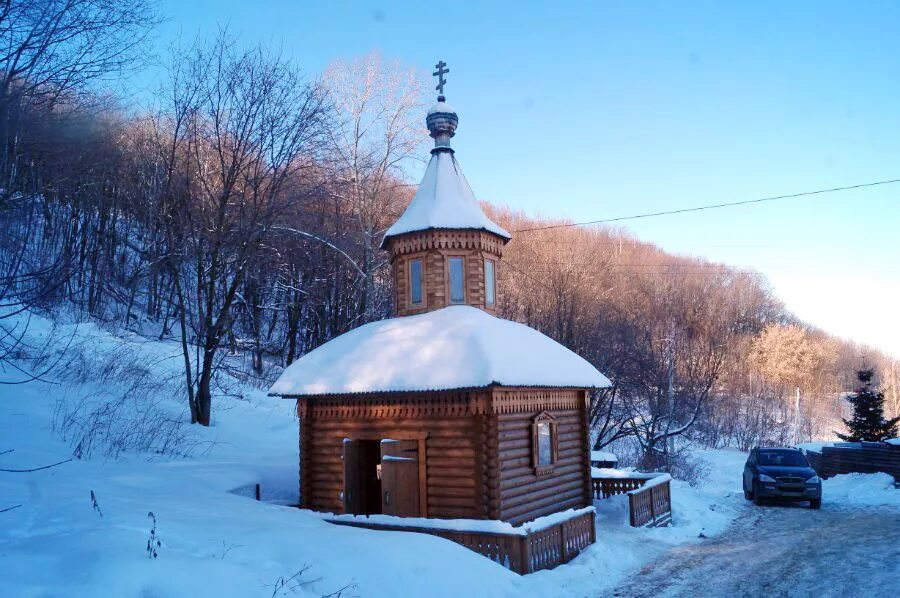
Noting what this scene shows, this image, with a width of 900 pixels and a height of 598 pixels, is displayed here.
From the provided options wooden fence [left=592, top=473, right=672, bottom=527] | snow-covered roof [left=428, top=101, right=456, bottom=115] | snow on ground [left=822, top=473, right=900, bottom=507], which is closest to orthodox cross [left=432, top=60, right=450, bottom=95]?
snow-covered roof [left=428, top=101, right=456, bottom=115]

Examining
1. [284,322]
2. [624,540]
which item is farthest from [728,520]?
[284,322]

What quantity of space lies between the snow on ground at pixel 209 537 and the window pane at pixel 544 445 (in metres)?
2.17

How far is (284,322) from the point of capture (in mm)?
37250

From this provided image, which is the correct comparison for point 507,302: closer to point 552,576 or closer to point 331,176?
point 331,176

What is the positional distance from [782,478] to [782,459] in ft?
3.92

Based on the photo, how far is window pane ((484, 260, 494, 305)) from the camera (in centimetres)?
1719

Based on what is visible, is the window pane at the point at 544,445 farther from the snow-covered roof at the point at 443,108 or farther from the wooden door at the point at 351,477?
the snow-covered roof at the point at 443,108

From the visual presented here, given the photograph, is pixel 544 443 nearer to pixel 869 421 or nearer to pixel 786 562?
pixel 786 562

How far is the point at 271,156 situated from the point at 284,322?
15473mm

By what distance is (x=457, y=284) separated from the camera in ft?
55.1

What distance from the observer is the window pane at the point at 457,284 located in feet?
55.0

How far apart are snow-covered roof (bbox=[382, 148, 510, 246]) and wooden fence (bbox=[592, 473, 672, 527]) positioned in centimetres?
805

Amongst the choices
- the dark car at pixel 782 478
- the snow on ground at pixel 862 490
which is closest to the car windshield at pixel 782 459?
the dark car at pixel 782 478

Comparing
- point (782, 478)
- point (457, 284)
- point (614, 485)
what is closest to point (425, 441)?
point (457, 284)
